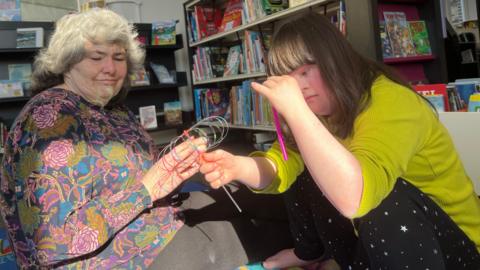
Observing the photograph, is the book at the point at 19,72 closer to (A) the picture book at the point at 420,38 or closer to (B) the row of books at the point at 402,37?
(B) the row of books at the point at 402,37

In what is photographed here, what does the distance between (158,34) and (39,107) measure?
2.73 metres

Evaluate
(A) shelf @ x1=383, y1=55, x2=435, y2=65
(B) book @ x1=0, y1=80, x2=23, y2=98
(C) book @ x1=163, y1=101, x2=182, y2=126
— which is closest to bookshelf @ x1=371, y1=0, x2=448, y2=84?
(A) shelf @ x1=383, y1=55, x2=435, y2=65

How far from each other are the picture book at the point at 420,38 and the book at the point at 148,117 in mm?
2388

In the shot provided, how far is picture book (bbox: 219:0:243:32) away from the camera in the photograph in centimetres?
304

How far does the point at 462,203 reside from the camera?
102cm

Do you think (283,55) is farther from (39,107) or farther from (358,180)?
(39,107)

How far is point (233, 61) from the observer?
324 centimetres

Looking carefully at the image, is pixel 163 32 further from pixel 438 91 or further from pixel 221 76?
pixel 438 91

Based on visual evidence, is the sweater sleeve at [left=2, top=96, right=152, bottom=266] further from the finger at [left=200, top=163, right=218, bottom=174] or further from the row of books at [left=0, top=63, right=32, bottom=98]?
the row of books at [left=0, top=63, right=32, bottom=98]

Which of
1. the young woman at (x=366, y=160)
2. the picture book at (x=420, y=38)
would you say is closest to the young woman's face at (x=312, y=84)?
the young woman at (x=366, y=160)

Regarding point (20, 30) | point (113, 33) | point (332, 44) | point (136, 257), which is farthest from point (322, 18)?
point (20, 30)

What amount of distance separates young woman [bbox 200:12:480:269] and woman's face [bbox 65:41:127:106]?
20.7 inches

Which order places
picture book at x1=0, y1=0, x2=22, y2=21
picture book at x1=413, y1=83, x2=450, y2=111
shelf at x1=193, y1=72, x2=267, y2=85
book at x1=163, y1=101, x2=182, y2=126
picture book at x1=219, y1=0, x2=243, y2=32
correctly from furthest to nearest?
book at x1=163, y1=101, x2=182, y2=126 → picture book at x1=0, y1=0, x2=22, y2=21 → picture book at x1=219, y1=0, x2=243, y2=32 → shelf at x1=193, y1=72, x2=267, y2=85 → picture book at x1=413, y1=83, x2=450, y2=111

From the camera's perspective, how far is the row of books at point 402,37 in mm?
1954
